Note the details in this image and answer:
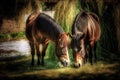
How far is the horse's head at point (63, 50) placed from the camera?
16.0 ft

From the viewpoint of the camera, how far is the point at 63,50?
4883 millimetres

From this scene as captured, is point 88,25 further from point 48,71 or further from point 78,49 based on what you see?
point 48,71

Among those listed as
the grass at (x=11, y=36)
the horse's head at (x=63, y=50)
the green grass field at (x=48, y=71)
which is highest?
the grass at (x=11, y=36)

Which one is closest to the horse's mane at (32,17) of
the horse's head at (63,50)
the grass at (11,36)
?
the grass at (11,36)

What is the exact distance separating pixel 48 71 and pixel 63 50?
1.30ft

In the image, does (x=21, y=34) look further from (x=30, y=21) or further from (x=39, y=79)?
(x=39, y=79)

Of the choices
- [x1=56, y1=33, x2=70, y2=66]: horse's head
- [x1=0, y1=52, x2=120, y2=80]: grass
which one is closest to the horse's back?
[x1=56, y1=33, x2=70, y2=66]: horse's head

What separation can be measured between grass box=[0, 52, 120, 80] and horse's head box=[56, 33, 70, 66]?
92 millimetres

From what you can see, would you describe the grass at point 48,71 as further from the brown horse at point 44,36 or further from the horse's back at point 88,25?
the horse's back at point 88,25

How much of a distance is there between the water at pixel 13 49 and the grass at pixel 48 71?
76 millimetres

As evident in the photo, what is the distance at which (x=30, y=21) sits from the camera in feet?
16.1

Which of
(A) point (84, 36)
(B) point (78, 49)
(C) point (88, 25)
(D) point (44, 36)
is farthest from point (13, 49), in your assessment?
(C) point (88, 25)

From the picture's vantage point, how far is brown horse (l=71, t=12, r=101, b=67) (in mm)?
4914

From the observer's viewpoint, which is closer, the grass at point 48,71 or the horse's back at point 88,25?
the grass at point 48,71
